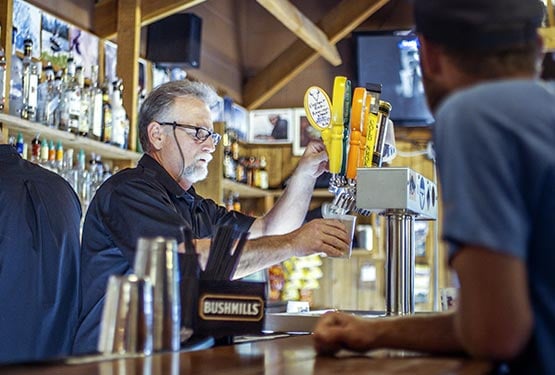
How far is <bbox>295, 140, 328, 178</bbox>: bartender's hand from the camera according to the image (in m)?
3.12

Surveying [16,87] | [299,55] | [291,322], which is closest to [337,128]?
[291,322]

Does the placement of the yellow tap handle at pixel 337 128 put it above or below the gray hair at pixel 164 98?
below

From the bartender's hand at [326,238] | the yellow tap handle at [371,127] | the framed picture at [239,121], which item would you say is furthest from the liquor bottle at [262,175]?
the yellow tap handle at [371,127]

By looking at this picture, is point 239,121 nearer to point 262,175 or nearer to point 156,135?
point 262,175

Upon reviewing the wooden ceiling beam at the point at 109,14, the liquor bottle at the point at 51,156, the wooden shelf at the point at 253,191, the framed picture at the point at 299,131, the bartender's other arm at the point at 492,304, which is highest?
the wooden ceiling beam at the point at 109,14

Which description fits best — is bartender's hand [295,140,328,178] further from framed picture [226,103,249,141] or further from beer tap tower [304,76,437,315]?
framed picture [226,103,249,141]

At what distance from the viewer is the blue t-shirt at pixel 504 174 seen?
114 cm

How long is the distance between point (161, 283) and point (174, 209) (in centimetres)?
125

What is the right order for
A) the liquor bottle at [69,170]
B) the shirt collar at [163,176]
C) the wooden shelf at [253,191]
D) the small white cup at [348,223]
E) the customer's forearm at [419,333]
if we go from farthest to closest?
the wooden shelf at [253,191]
the liquor bottle at [69,170]
the shirt collar at [163,176]
the small white cup at [348,223]
the customer's forearm at [419,333]

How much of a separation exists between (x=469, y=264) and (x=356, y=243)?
22.5ft

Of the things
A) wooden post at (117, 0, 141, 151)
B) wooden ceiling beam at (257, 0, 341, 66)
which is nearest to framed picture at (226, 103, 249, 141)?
Result: wooden ceiling beam at (257, 0, 341, 66)

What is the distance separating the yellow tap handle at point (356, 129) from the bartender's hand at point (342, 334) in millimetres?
1004

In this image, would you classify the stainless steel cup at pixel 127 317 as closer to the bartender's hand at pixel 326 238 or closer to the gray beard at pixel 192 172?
the bartender's hand at pixel 326 238

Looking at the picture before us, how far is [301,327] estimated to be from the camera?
2621 millimetres
